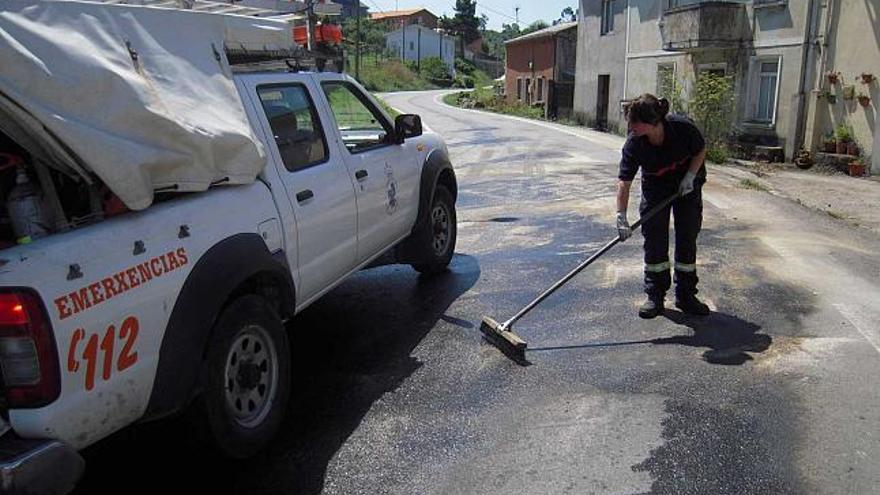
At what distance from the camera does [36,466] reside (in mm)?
2379

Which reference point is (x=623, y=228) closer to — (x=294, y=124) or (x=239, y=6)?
(x=294, y=124)

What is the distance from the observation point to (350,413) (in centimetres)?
407

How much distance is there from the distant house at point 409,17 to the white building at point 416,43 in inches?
443

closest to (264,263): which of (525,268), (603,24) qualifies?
(525,268)

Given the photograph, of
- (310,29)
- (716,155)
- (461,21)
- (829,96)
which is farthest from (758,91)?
(461,21)

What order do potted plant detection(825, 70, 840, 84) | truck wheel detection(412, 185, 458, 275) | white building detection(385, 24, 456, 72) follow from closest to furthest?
1. truck wheel detection(412, 185, 458, 275)
2. potted plant detection(825, 70, 840, 84)
3. white building detection(385, 24, 456, 72)

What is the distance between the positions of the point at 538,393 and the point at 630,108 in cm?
212

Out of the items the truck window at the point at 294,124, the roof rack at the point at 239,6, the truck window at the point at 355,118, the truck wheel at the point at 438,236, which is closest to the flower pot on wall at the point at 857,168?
the truck wheel at the point at 438,236

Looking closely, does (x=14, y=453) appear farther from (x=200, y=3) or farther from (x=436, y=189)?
(x=436, y=189)

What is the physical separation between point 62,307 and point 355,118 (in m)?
3.65

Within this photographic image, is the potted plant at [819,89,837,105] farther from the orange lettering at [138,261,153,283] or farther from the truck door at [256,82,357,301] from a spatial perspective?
the orange lettering at [138,261,153,283]

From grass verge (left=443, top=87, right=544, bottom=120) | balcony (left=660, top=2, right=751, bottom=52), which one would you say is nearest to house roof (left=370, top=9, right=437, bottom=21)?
grass verge (left=443, top=87, right=544, bottom=120)

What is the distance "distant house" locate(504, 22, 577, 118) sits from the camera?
39.0 m

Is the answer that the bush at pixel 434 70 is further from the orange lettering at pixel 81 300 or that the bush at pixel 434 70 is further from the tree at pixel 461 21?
the orange lettering at pixel 81 300
